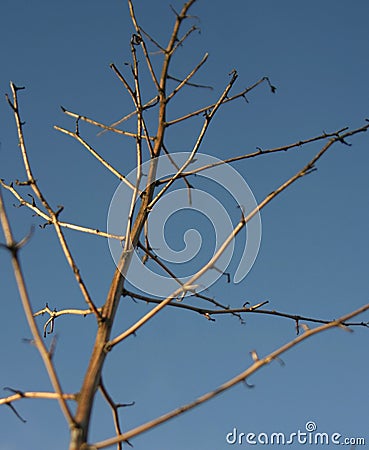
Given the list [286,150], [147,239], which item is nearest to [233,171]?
[286,150]

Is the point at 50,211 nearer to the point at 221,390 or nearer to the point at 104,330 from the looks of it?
the point at 104,330

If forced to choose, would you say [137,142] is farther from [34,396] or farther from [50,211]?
[34,396]

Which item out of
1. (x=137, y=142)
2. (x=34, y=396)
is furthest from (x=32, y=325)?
(x=137, y=142)

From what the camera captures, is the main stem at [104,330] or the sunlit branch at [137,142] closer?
the main stem at [104,330]

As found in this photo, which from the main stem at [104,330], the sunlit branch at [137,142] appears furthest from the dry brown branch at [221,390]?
the sunlit branch at [137,142]

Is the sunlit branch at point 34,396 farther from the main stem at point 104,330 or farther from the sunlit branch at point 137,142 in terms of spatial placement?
the sunlit branch at point 137,142

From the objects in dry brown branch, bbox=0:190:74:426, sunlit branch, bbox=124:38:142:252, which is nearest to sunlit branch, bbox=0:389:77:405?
dry brown branch, bbox=0:190:74:426

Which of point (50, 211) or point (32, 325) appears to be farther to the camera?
point (50, 211)

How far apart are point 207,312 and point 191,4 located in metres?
1.07

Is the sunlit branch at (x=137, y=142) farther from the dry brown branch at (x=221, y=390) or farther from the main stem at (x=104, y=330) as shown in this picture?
the dry brown branch at (x=221, y=390)

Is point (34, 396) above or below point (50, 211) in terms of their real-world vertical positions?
below

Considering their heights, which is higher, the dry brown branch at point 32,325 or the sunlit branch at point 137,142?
the sunlit branch at point 137,142

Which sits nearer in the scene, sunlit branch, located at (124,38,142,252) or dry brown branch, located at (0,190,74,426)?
dry brown branch, located at (0,190,74,426)

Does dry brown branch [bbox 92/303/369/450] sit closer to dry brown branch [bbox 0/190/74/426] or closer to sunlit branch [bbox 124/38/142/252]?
dry brown branch [bbox 0/190/74/426]
